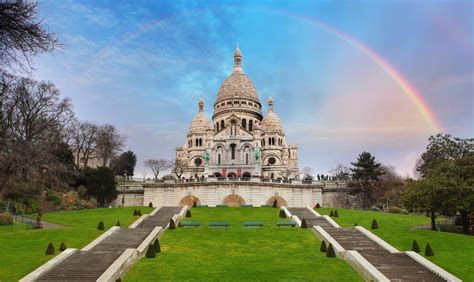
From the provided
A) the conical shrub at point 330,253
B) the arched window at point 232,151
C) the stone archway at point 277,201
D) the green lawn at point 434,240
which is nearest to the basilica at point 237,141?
the arched window at point 232,151

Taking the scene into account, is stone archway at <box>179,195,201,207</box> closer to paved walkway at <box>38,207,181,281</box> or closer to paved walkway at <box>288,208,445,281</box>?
paved walkway at <box>38,207,181,281</box>

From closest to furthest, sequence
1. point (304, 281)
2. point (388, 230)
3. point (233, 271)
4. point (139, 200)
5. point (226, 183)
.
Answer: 1. point (304, 281)
2. point (233, 271)
3. point (388, 230)
4. point (226, 183)
5. point (139, 200)

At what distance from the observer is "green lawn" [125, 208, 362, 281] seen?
22.9 m

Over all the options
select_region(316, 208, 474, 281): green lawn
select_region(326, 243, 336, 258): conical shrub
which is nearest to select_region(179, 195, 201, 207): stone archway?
select_region(316, 208, 474, 281): green lawn

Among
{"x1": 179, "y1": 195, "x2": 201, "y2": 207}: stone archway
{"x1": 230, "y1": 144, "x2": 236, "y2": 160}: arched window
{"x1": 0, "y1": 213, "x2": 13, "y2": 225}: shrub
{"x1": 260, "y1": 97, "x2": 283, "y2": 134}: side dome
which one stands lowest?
{"x1": 0, "y1": 213, "x2": 13, "y2": 225}: shrub

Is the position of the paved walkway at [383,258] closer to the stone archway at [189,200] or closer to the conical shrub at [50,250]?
the conical shrub at [50,250]

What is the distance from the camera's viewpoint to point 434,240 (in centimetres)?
3238

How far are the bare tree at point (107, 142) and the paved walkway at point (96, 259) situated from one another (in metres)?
48.3

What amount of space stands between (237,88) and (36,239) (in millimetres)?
79349

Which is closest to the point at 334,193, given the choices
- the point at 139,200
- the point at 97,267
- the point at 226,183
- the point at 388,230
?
the point at 226,183

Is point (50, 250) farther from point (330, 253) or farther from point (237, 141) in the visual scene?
point (237, 141)

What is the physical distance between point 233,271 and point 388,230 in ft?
60.3

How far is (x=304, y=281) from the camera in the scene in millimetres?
21797

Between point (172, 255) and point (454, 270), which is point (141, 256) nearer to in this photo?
point (172, 255)
